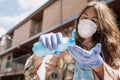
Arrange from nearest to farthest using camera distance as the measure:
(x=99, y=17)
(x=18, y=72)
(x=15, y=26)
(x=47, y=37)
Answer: (x=47, y=37)
(x=99, y=17)
(x=18, y=72)
(x=15, y=26)

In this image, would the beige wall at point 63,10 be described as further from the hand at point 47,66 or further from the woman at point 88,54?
the hand at point 47,66

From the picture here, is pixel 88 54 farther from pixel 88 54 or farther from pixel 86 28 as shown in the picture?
pixel 86 28

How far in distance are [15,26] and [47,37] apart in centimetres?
1066

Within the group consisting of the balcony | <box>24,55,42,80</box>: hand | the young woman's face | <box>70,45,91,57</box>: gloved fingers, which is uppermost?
the balcony

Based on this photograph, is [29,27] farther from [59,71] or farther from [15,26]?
[59,71]

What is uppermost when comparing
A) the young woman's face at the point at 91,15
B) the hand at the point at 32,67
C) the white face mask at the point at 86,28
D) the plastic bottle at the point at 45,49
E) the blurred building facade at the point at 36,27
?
the blurred building facade at the point at 36,27

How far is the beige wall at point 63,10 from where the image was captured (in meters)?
5.76

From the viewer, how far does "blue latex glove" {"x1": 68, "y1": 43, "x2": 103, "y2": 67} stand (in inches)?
31.0

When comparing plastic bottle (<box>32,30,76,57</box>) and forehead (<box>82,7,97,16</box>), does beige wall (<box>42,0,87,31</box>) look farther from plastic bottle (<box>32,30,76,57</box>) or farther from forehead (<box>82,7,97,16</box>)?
plastic bottle (<box>32,30,76,57</box>)

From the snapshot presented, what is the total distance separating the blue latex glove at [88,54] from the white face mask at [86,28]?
0.36 ft

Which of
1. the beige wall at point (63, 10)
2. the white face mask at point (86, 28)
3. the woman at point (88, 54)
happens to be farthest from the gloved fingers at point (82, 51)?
the beige wall at point (63, 10)

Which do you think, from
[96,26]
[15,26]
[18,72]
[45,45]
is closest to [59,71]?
[45,45]

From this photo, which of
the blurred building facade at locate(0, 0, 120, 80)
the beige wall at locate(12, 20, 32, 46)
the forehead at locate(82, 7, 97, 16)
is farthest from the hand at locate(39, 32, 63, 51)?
the beige wall at locate(12, 20, 32, 46)

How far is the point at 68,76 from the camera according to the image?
35.1 inches
